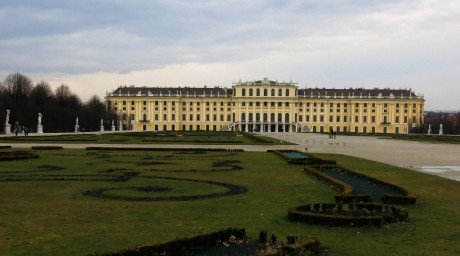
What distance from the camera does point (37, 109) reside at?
217 feet

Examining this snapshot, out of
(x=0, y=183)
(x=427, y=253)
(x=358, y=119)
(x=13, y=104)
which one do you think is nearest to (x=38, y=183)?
(x=0, y=183)

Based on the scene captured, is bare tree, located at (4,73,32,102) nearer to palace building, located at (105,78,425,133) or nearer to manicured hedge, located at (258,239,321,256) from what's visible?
palace building, located at (105,78,425,133)

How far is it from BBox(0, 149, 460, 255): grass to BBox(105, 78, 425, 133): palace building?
98.2 metres

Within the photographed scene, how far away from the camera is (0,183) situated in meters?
12.0

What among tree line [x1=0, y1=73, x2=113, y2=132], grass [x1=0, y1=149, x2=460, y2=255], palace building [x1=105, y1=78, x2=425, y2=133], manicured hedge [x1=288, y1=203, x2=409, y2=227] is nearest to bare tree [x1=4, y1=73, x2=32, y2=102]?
tree line [x1=0, y1=73, x2=113, y2=132]

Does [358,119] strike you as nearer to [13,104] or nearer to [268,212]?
[13,104]

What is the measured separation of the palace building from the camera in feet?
371

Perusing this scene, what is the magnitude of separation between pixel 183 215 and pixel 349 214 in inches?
104

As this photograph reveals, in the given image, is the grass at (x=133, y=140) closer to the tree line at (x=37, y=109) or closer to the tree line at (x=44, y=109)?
the tree line at (x=44, y=109)

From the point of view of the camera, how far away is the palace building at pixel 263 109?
113 meters

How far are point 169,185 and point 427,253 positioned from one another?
6925 mm

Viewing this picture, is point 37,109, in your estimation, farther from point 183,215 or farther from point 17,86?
point 183,215

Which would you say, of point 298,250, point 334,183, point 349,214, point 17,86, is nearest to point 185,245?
point 298,250

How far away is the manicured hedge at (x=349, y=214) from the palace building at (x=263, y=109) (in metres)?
102
